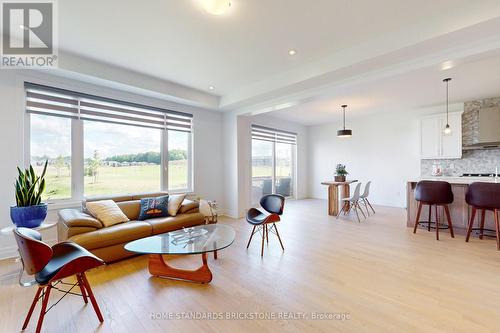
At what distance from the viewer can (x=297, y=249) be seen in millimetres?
3379

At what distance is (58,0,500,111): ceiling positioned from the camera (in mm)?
2275

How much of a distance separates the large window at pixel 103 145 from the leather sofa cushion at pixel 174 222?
1.20 metres

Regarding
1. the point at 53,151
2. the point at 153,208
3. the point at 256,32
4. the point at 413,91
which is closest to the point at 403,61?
the point at 256,32

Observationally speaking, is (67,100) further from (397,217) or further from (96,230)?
(397,217)

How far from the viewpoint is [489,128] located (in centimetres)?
490

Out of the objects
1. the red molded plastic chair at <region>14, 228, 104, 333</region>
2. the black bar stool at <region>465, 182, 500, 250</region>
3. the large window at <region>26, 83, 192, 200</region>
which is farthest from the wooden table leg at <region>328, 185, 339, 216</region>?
the red molded plastic chair at <region>14, 228, 104, 333</region>

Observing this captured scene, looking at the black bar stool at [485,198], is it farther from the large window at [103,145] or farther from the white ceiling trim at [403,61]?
the large window at [103,145]

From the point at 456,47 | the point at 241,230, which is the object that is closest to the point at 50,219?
the point at 241,230

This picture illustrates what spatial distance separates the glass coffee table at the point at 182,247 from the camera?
7.56 ft

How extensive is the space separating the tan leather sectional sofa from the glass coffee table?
0.57 meters

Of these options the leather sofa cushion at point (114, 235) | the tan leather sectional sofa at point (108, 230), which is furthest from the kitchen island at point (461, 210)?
the leather sofa cushion at point (114, 235)

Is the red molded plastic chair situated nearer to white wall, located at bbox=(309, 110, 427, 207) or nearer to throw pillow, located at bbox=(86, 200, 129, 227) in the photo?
throw pillow, located at bbox=(86, 200, 129, 227)

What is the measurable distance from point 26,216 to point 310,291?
326cm

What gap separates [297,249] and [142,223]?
2328 mm
